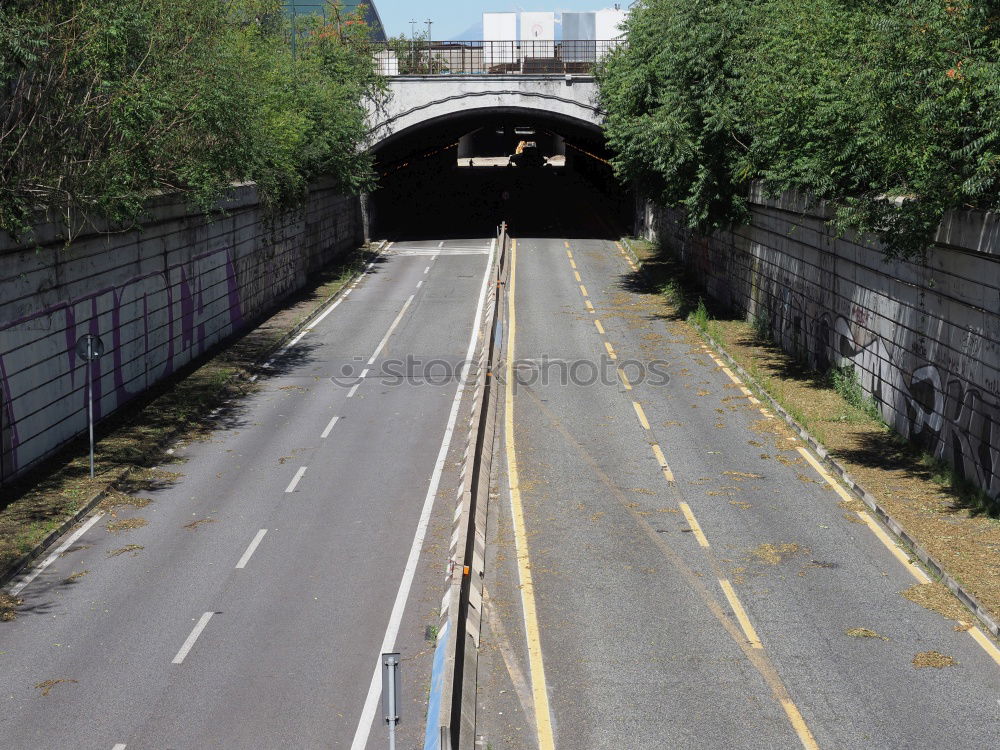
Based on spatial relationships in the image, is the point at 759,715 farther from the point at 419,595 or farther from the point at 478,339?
the point at 478,339

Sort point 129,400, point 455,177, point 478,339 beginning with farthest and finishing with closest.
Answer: point 455,177
point 478,339
point 129,400

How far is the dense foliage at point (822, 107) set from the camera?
64.4 ft

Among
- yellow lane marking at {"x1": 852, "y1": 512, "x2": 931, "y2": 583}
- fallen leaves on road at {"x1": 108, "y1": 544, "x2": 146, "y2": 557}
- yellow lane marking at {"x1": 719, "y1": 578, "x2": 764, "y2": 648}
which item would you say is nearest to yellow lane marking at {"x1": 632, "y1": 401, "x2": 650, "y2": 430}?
yellow lane marking at {"x1": 852, "y1": 512, "x2": 931, "y2": 583}

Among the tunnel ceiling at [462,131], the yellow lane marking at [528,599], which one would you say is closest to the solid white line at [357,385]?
the yellow lane marking at [528,599]

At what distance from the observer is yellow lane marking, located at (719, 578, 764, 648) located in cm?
1509

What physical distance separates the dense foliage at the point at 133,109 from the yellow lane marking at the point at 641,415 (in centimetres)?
1392

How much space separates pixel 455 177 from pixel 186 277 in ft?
240

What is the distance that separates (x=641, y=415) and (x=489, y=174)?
81.4 meters

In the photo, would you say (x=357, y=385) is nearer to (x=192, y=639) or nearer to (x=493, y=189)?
(x=192, y=639)

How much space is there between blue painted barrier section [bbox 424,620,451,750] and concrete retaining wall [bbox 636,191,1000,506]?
38.3 ft

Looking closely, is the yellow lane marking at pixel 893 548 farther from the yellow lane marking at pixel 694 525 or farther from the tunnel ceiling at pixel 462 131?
the tunnel ceiling at pixel 462 131

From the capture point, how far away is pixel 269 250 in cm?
4328

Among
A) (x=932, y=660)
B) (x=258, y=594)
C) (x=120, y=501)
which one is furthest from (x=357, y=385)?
(x=932, y=660)

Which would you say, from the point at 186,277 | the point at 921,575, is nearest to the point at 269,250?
the point at 186,277
